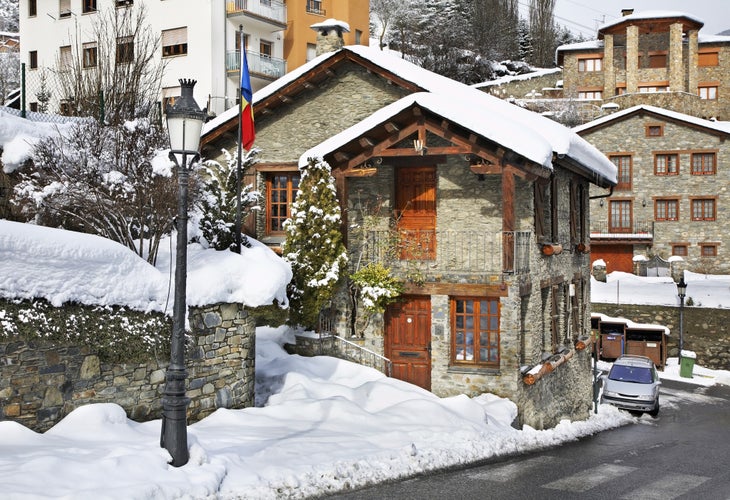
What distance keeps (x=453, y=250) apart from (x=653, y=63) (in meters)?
45.4

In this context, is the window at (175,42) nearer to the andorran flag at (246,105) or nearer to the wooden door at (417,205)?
the wooden door at (417,205)

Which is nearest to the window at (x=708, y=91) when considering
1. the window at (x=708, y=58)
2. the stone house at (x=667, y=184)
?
the window at (x=708, y=58)

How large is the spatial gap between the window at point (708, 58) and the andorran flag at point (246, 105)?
49975 millimetres

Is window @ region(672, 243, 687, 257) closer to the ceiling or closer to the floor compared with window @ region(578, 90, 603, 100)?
closer to the floor

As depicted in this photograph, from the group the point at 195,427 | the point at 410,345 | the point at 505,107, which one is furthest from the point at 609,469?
the point at 505,107

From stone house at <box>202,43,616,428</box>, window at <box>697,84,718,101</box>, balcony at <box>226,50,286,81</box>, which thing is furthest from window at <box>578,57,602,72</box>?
stone house at <box>202,43,616,428</box>

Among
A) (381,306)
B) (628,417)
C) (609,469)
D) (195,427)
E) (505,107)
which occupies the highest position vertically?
(505,107)

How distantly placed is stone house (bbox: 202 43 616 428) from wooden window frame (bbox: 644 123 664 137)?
23.3 m

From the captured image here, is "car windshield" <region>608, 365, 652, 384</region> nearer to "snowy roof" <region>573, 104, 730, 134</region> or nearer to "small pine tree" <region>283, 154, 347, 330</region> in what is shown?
"small pine tree" <region>283, 154, 347, 330</region>

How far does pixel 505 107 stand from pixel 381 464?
10.8 meters

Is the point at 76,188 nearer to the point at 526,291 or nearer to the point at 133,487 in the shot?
the point at 133,487

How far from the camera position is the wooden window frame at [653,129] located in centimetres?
3903

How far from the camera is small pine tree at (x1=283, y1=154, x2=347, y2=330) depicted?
49.5ft

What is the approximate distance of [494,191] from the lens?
15594 millimetres
